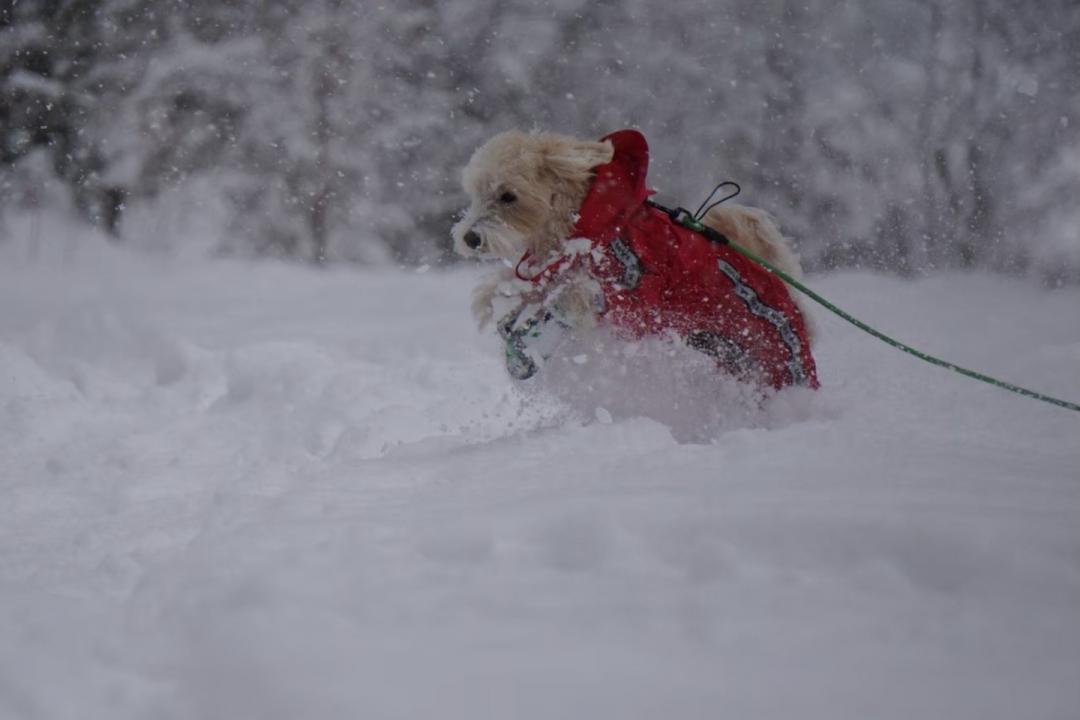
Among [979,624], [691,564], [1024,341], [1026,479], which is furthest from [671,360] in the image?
[1024,341]

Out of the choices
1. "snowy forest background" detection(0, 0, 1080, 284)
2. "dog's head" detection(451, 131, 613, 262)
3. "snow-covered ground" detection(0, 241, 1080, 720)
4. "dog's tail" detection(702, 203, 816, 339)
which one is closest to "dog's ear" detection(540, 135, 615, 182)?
"dog's head" detection(451, 131, 613, 262)

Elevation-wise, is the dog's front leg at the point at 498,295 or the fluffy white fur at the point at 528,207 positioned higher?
the fluffy white fur at the point at 528,207

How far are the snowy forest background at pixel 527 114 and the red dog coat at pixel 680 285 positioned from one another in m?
9.14

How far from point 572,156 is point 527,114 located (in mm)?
9962

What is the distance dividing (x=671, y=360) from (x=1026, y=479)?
1502 mm

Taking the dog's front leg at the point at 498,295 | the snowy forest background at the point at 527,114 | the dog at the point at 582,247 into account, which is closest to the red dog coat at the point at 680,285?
the dog at the point at 582,247

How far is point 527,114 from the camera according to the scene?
12.8 metres

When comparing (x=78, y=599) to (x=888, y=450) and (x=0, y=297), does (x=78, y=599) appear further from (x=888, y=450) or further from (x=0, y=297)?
(x=0, y=297)

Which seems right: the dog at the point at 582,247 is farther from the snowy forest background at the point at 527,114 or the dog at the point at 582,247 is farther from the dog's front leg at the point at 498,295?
the snowy forest background at the point at 527,114

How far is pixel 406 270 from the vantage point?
12234 mm

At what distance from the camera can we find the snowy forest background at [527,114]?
11.0 metres

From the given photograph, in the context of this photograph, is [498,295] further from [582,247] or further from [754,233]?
[754,233]

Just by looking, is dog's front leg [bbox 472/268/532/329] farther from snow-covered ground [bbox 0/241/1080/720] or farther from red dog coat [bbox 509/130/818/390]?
snow-covered ground [bbox 0/241/1080/720]

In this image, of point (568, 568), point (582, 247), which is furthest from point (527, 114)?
point (568, 568)
